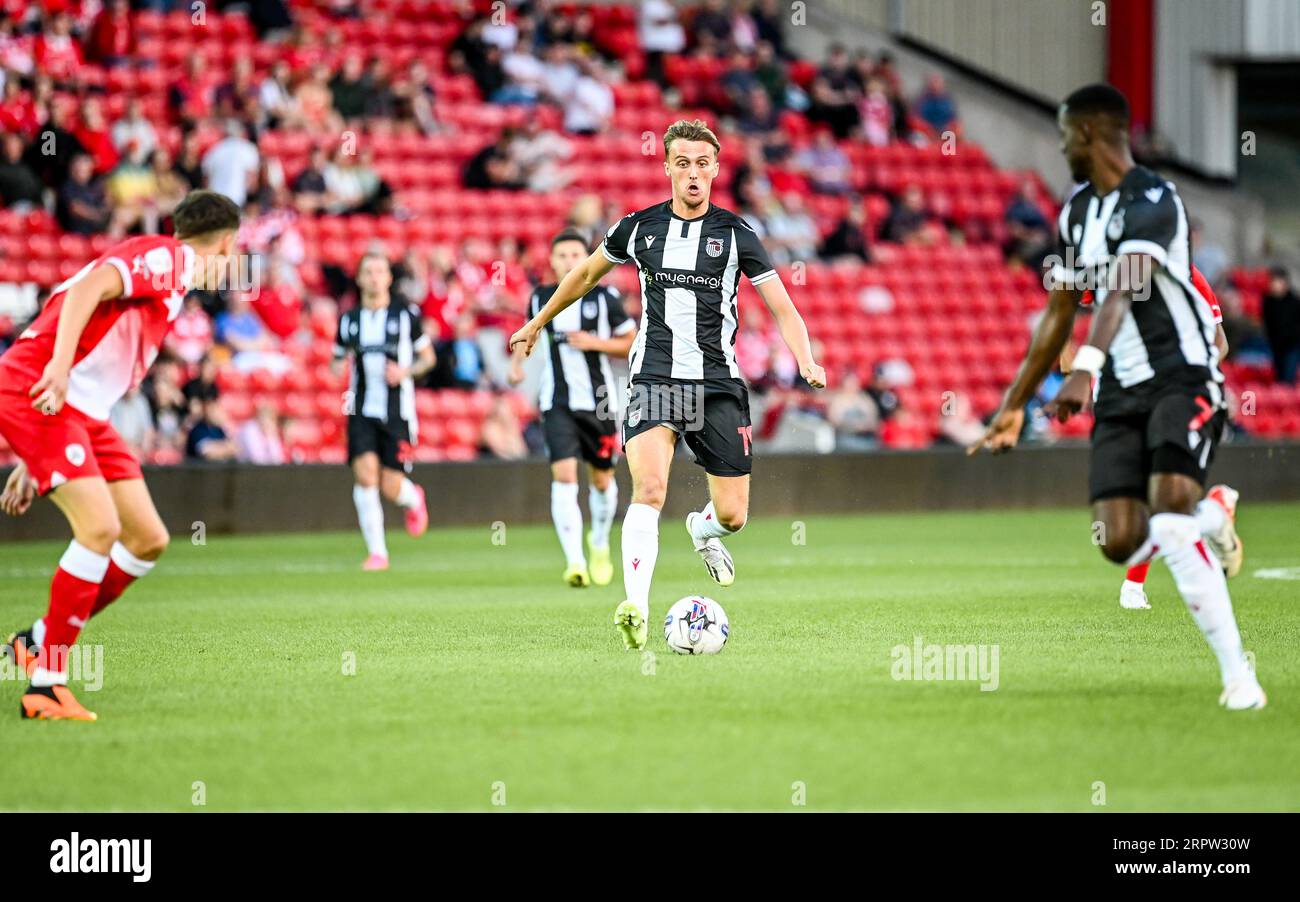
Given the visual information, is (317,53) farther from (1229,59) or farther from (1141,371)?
(1141,371)

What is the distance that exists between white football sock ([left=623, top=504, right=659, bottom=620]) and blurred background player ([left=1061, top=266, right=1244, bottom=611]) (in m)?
2.00

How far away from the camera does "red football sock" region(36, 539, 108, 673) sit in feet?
23.3

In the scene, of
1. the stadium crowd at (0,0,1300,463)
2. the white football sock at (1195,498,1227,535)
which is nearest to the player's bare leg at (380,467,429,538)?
the stadium crowd at (0,0,1300,463)

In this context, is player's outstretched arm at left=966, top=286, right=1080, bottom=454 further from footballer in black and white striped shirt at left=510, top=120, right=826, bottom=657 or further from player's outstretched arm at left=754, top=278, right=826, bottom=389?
footballer in black and white striped shirt at left=510, top=120, right=826, bottom=657

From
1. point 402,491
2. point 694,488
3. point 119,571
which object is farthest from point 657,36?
point 119,571

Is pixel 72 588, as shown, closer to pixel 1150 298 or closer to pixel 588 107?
pixel 1150 298

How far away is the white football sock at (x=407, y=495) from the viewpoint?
14.9 meters

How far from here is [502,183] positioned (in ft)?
72.9

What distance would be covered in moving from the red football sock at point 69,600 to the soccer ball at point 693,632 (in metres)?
2.59

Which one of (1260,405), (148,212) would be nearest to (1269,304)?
(1260,405)

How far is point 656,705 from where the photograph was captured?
7.02 meters

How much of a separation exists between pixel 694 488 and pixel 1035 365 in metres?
12.5

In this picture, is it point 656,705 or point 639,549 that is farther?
point 639,549

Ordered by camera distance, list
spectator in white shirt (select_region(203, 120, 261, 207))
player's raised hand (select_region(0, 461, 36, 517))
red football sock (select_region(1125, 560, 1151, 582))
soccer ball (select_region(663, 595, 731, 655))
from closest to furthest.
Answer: player's raised hand (select_region(0, 461, 36, 517)), soccer ball (select_region(663, 595, 731, 655)), red football sock (select_region(1125, 560, 1151, 582)), spectator in white shirt (select_region(203, 120, 261, 207))
